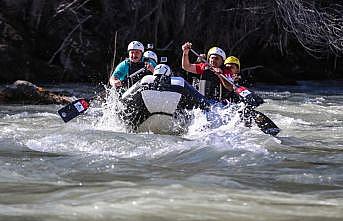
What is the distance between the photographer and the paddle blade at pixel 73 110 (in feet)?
27.1

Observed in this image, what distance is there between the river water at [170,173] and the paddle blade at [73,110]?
17 cm

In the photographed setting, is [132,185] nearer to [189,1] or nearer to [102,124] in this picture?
[102,124]

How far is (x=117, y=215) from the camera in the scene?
3.73 meters

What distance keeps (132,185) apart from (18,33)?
13.7 meters

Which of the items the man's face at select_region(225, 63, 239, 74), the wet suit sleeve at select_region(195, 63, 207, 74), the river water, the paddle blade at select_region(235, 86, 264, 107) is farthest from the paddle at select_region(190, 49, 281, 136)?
the man's face at select_region(225, 63, 239, 74)

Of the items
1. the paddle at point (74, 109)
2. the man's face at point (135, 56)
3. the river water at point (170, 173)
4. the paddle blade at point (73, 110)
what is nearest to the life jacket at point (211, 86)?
the river water at point (170, 173)

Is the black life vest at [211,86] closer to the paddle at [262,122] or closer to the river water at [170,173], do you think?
the paddle at [262,122]

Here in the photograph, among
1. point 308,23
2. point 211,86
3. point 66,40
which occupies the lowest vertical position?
point 211,86

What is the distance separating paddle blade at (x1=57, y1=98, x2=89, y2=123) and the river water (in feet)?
0.56

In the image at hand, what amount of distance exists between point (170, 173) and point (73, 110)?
360 centimetres

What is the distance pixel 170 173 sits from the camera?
5070mm

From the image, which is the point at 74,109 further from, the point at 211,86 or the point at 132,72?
the point at 211,86

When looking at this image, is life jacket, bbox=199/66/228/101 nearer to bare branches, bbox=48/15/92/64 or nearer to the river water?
the river water

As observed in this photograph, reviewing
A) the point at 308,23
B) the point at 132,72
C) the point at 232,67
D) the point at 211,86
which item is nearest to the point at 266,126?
the point at 211,86
